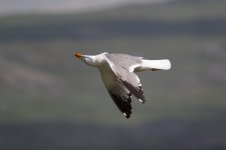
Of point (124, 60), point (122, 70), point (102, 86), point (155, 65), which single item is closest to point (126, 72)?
point (122, 70)

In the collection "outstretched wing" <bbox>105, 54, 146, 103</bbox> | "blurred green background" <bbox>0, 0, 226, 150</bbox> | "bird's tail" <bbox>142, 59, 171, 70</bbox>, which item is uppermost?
"blurred green background" <bbox>0, 0, 226, 150</bbox>

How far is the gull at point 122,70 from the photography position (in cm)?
1238

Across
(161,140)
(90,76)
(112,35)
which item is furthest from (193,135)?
(112,35)

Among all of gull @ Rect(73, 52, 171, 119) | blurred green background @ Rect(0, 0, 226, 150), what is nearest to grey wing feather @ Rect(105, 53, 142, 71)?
gull @ Rect(73, 52, 171, 119)

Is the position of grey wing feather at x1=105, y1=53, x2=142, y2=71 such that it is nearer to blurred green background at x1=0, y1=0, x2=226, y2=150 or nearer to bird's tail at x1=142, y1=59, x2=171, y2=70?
bird's tail at x1=142, y1=59, x2=171, y2=70

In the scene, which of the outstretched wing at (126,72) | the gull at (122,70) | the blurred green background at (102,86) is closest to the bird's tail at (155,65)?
the gull at (122,70)

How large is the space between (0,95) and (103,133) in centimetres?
1000

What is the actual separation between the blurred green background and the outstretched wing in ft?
162

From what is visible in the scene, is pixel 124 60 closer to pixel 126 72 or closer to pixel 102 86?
pixel 126 72

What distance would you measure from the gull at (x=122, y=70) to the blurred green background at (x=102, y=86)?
48.6 metres

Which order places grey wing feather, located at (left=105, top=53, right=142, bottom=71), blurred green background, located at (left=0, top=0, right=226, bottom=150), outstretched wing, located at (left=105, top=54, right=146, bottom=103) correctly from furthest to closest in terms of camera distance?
1. blurred green background, located at (left=0, top=0, right=226, bottom=150)
2. grey wing feather, located at (left=105, top=53, right=142, bottom=71)
3. outstretched wing, located at (left=105, top=54, right=146, bottom=103)

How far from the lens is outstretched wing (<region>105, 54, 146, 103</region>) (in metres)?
12.3

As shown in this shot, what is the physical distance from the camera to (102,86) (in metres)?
79.1

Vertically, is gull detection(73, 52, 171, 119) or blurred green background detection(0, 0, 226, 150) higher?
blurred green background detection(0, 0, 226, 150)
